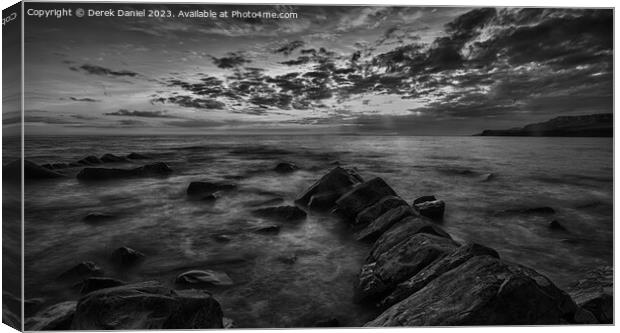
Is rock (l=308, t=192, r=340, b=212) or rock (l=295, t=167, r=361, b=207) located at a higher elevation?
rock (l=295, t=167, r=361, b=207)

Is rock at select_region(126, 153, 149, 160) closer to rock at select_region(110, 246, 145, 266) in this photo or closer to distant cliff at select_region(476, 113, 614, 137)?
rock at select_region(110, 246, 145, 266)

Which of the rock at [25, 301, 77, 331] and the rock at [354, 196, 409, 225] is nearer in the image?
the rock at [25, 301, 77, 331]

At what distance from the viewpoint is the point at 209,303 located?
15.4 feet

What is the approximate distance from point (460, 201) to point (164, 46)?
4982mm

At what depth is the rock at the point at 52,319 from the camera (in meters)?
5.05

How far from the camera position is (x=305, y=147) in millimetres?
7113

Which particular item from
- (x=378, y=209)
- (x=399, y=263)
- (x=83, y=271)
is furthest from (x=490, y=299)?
(x=83, y=271)

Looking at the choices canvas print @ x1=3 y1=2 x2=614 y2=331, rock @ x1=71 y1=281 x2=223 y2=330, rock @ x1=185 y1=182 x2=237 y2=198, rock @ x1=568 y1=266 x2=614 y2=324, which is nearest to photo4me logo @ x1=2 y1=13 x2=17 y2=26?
canvas print @ x1=3 y1=2 x2=614 y2=331

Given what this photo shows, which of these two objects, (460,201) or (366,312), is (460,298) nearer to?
(366,312)

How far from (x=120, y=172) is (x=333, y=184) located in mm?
3460

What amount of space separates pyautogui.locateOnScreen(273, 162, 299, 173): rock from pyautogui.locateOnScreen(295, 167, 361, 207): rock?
0.59 metres

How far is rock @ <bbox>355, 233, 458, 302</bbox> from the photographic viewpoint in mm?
5426

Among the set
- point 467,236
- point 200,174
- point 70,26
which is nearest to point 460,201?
point 467,236

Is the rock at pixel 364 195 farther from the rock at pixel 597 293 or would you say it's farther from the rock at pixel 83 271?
the rock at pixel 83 271
